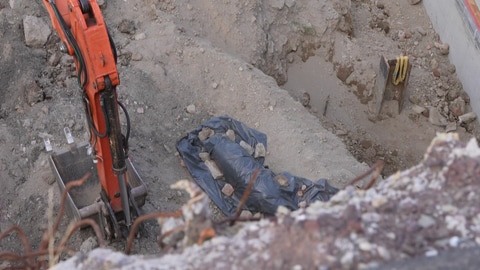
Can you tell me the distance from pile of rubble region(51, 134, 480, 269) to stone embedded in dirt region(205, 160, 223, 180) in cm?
390

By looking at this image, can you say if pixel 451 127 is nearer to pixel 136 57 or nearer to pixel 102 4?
pixel 136 57

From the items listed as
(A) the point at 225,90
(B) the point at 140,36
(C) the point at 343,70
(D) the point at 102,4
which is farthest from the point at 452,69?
(D) the point at 102,4

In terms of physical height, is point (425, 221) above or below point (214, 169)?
above

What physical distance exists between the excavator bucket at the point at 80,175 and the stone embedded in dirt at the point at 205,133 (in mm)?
975

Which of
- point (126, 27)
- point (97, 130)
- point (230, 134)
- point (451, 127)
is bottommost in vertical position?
point (451, 127)

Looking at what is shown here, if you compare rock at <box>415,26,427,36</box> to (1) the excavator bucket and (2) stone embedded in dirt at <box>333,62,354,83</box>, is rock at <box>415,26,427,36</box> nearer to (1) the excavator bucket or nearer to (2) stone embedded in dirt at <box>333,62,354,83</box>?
(2) stone embedded in dirt at <box>333,62,354,83</box>

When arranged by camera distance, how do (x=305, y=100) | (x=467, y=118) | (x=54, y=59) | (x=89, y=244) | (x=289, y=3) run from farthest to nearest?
(x=289, y=3) → (x=467, y=118) → (x=305, y=100) → (x=54, y=59) → (x=89, y=244)

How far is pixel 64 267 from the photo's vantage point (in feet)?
9.30

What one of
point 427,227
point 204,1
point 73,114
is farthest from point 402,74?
point 427,227

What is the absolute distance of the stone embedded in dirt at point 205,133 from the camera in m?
6.96

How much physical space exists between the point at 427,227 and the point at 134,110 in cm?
488

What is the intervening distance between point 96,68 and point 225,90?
297 cm

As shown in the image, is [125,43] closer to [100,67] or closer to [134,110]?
[134,110]

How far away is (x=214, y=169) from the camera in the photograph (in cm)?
679
